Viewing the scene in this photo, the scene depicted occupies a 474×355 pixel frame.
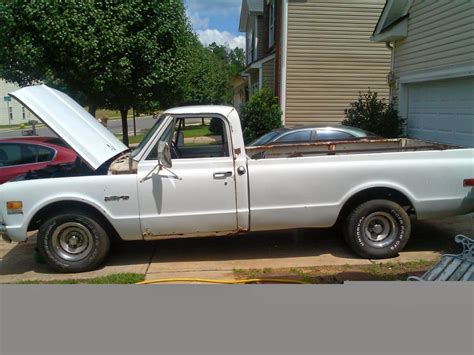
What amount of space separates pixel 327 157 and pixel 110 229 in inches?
105

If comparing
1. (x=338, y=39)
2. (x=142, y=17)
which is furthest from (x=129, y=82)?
(x=338, y=39)

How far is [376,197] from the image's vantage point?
5309 millimetres

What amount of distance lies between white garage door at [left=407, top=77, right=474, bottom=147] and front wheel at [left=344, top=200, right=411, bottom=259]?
381 cm

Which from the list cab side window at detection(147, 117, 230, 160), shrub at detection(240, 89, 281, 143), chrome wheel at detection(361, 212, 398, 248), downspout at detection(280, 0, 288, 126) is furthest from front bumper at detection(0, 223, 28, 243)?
downspout at detection(280, 0, 288, 126)

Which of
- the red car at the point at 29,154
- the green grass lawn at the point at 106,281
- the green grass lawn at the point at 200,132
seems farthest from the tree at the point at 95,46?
the green grass lawn at the point at 106,281

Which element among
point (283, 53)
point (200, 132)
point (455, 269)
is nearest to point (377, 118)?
point (283, 53)

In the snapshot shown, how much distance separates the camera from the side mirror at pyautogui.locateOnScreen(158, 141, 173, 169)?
4.63m

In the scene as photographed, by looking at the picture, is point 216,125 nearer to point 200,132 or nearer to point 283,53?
point 200,132

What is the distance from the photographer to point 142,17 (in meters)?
12.0

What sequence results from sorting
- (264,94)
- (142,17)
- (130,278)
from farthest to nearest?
(264,94) < (142,17) < (130,278)

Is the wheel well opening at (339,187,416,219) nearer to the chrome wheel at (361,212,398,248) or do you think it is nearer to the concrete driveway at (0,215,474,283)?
the chrome wheel at (361,212,398,248)

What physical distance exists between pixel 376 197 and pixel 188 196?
2.23m

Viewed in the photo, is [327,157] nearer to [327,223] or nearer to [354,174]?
[354,174]

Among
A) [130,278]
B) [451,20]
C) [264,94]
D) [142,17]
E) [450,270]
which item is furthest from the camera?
[264,94]
